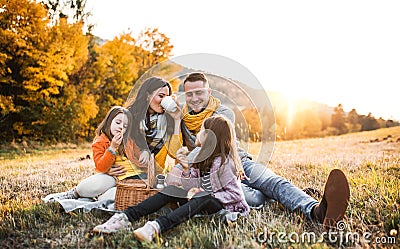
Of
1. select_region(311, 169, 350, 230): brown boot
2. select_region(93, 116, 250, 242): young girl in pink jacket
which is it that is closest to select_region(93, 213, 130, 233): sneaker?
select_region(93, 116, 250, 242): young girl in pink jacket

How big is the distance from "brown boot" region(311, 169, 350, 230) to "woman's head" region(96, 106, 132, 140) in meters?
2.01

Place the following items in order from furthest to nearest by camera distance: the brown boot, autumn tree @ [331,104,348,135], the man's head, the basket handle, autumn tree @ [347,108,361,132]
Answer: autumn tree @ [331,104,348,135], autumn tree @ [347,108,361,132], the man's head, the basket handle, the brown boot

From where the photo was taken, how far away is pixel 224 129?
3281 millimetres

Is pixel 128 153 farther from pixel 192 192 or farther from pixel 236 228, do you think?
pixel 236 228

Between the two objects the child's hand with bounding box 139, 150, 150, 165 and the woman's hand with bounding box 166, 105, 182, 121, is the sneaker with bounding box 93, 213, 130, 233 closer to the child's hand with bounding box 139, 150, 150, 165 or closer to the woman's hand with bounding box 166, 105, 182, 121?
the child's hand with bounding box 139, 150, 150, 165

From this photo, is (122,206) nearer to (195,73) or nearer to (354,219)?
(195,73)

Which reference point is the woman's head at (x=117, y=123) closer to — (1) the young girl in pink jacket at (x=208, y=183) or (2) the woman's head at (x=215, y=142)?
(1) the young girl in pink jacket at (x=208, y=183)

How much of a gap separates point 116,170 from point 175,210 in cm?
123

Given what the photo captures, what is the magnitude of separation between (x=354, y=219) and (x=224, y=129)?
1.22 metres

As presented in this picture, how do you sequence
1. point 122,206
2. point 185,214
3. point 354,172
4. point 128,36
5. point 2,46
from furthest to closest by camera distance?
1. point 128,36
2. point 2,46
3. point 354,172
4. point 122,206
5. point 185,214

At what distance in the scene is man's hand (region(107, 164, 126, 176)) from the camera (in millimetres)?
3868

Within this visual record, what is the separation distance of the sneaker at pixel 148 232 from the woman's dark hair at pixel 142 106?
1.26 metres

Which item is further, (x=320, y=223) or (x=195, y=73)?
(x=195, y=73)

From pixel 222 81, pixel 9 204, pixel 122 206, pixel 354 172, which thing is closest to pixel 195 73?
pixel 222 81
